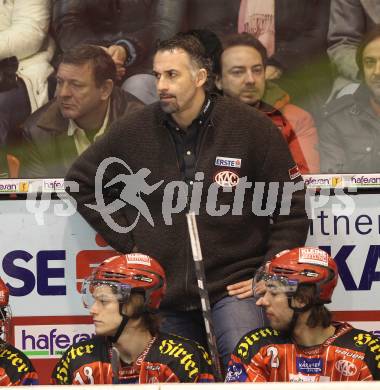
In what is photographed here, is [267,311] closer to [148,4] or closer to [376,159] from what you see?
[376,159]

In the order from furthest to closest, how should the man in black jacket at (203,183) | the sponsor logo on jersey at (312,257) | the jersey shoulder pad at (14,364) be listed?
the man in black jacket at (203,183), the sponsor logo on jersey at (312,257), the jersey shoulder pad at (14,364)

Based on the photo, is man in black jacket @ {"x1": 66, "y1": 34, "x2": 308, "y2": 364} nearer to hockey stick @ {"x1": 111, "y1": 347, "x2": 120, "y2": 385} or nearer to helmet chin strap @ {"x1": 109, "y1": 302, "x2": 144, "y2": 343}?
helmet chin strap @ {"x1": 109, "y1": 302, "x2": 144, "y2": 343}

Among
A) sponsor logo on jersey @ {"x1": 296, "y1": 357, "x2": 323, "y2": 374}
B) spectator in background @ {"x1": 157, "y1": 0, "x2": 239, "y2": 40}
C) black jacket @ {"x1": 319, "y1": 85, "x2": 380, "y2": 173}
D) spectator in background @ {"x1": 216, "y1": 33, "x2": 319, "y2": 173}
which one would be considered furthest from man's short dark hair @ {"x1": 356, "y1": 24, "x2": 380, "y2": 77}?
sponsor logo on jersey @ {"x1": 296, "y1": 357, "x2": 323, "y2": 374}

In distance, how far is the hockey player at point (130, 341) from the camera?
551 centimetres

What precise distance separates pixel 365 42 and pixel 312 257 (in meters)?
1.37

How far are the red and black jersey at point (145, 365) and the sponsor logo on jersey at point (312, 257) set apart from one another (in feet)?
2.01

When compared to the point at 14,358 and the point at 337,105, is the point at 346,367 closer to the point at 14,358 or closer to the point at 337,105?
the point at 14,358

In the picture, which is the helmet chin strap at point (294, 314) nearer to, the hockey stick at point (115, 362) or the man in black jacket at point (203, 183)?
the man in black jacket at point (203, 183)

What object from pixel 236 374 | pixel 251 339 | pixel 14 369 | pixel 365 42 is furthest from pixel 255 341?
pixel 365 42

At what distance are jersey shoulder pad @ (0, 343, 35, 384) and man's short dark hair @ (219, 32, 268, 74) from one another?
196cm

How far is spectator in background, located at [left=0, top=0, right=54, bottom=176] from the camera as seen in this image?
6574 millimetres

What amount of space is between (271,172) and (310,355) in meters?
1.00

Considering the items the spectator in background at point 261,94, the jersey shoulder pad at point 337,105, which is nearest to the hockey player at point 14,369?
the spectator in background at point 261,94

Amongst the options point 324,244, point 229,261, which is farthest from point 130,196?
point 324,244
